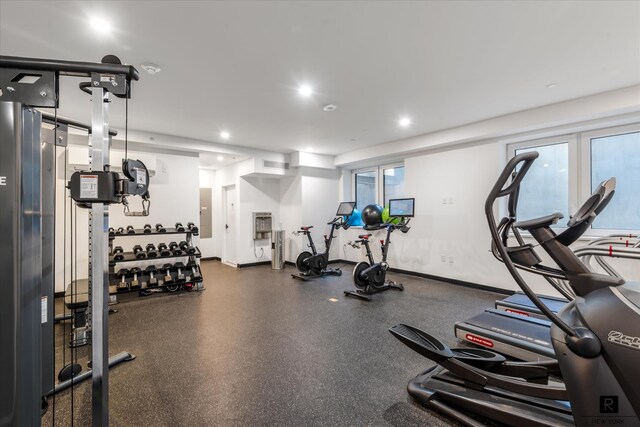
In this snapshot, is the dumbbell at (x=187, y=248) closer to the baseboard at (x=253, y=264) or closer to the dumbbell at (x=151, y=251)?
the dumbbell at (x=151, y=251)

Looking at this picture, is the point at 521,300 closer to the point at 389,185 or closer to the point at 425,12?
the point at 425,12

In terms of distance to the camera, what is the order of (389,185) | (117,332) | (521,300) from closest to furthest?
(117,332)
(521,300)
(389,185)

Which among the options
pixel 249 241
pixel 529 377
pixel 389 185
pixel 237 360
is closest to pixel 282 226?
pixel 249 241

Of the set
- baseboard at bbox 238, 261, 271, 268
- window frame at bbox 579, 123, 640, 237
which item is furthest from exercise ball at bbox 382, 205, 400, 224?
baseboard at bbox 238, 261, 271, 268

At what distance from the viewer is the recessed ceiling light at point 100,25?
2125 millimetres

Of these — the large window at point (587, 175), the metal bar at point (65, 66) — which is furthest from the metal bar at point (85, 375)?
the large window at point (587, 175)

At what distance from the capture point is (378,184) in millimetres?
7121

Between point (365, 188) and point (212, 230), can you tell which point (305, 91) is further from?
point (212, 230)

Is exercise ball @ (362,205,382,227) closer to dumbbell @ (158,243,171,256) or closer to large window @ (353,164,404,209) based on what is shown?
large window @ (353,164,404,209)

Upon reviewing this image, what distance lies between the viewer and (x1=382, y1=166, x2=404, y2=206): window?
660 centimetres

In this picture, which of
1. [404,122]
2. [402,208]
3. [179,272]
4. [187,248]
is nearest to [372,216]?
[402,208]

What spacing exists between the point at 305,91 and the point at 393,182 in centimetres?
393

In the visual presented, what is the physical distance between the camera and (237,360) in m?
2.61

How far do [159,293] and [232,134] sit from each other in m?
3.03
